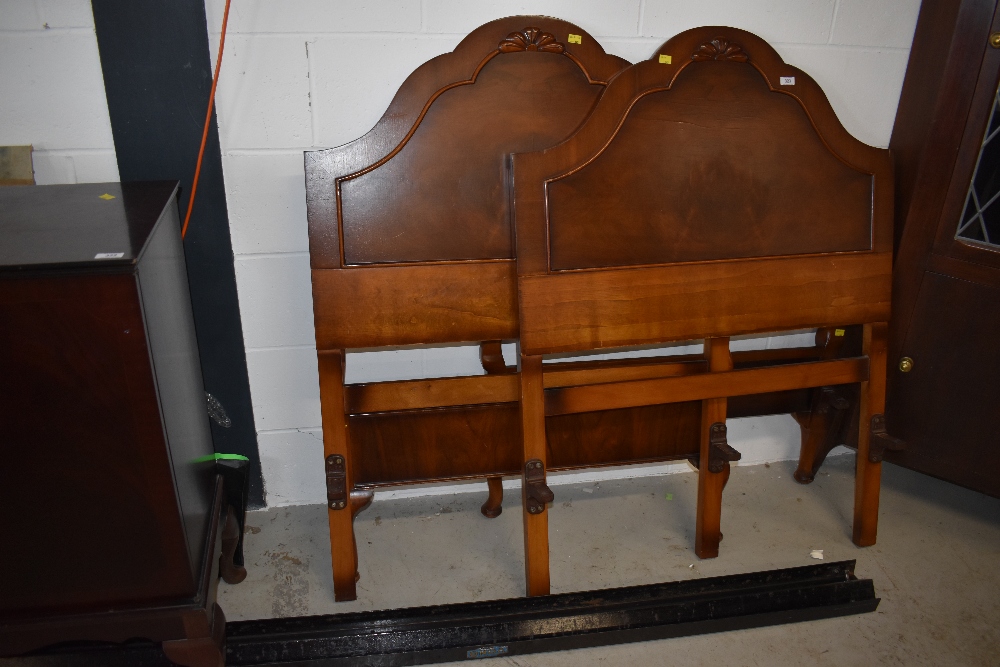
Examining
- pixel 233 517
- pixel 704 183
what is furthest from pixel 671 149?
pixel 233 517

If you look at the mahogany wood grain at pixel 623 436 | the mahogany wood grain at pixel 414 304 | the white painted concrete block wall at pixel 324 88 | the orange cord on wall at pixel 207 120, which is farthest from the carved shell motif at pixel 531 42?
the mahogany wood grain at pixel 623 436

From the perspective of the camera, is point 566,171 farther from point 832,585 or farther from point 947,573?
point 947,573

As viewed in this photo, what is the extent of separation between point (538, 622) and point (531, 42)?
121 cm

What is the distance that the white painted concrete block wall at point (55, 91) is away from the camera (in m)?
1.50

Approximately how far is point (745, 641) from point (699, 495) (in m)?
0.34

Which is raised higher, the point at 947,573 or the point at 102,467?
A: the point at 102,467

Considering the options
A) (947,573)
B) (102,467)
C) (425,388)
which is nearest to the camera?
(102,467)

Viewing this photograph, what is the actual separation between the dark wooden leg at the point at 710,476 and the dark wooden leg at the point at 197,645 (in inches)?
42.9

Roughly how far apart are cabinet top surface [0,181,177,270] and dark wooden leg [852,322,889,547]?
1557 millimetres

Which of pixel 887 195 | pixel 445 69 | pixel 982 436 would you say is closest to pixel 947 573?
pixel 982 436

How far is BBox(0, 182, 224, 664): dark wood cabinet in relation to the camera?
3.50ft

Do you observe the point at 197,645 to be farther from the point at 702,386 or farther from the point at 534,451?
the point at 702,386

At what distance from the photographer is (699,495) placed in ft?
5.77

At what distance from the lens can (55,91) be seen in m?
1.55
